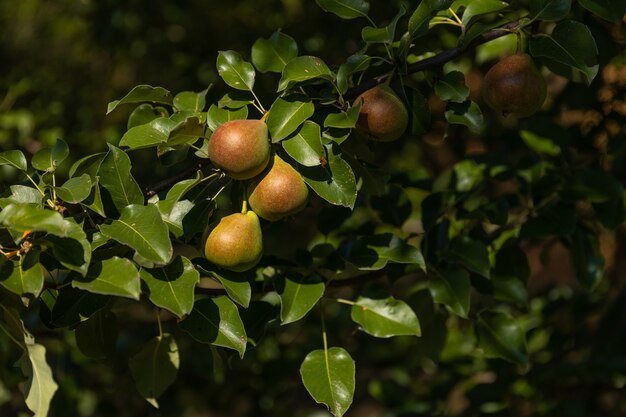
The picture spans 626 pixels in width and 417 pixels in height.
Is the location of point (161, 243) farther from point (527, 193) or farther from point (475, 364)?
point (475, 364)

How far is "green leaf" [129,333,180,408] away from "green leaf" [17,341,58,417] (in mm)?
164

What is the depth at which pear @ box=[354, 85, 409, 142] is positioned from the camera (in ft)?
3.35

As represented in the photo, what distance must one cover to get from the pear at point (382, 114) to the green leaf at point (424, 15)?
8cm

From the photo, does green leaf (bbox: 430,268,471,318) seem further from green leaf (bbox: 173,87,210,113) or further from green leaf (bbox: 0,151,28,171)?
green leaf (bbox: 0,151,28,171)

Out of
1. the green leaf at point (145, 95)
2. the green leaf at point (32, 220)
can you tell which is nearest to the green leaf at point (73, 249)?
the green leaf at point (32, 220)

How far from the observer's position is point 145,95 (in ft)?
3.61

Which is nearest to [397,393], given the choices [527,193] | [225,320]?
[527,193]

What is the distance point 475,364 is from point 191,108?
1190mm

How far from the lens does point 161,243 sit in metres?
0.93

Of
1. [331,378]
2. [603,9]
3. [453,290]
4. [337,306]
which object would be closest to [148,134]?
[331,378]

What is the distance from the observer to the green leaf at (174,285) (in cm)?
92

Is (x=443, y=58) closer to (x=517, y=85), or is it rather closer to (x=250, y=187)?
(x=517, y=85)

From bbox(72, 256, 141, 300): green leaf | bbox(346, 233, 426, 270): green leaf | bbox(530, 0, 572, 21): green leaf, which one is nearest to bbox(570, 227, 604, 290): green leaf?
bbox(346, 233, 426, 270): green leaf

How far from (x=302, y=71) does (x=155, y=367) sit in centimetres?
47
